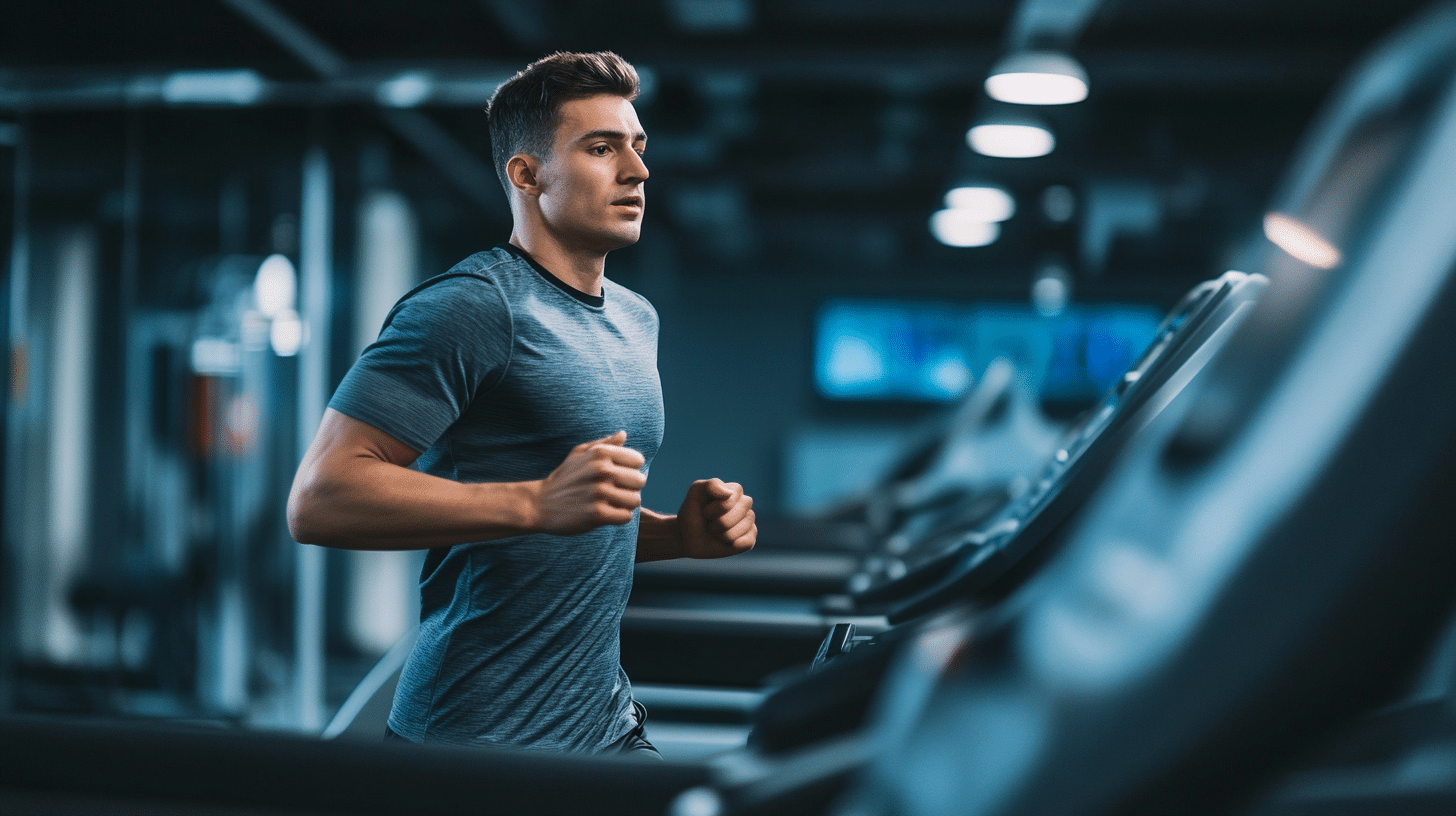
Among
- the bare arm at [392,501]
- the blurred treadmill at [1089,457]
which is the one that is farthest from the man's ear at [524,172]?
the blurred treadmill at [1089,457]

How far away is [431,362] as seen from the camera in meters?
0.93

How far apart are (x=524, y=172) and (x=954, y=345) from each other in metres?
8.10

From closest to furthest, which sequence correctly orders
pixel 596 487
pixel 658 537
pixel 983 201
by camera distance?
pixel 596 487 → pixel 658 537 → pixel 983 201

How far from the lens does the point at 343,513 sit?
88 cm

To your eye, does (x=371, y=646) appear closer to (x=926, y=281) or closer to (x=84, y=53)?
(x=84, y=53)

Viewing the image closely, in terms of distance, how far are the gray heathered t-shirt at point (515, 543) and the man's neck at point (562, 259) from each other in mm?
14

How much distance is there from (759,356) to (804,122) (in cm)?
367

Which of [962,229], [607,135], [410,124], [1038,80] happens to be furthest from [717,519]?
[962,229]

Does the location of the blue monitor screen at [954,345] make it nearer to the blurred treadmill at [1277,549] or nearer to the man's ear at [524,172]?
the man's ear at [524,172]

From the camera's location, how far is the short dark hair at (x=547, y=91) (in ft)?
3.51

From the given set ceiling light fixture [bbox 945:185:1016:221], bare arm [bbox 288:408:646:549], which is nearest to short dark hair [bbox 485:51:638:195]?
bare arm [bbox 288:408:646:549]

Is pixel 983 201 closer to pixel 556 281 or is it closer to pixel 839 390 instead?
pixel 839 390

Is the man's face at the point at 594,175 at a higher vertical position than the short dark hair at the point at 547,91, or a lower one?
lower

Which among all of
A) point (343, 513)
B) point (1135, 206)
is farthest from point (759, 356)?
point (343, 513)
